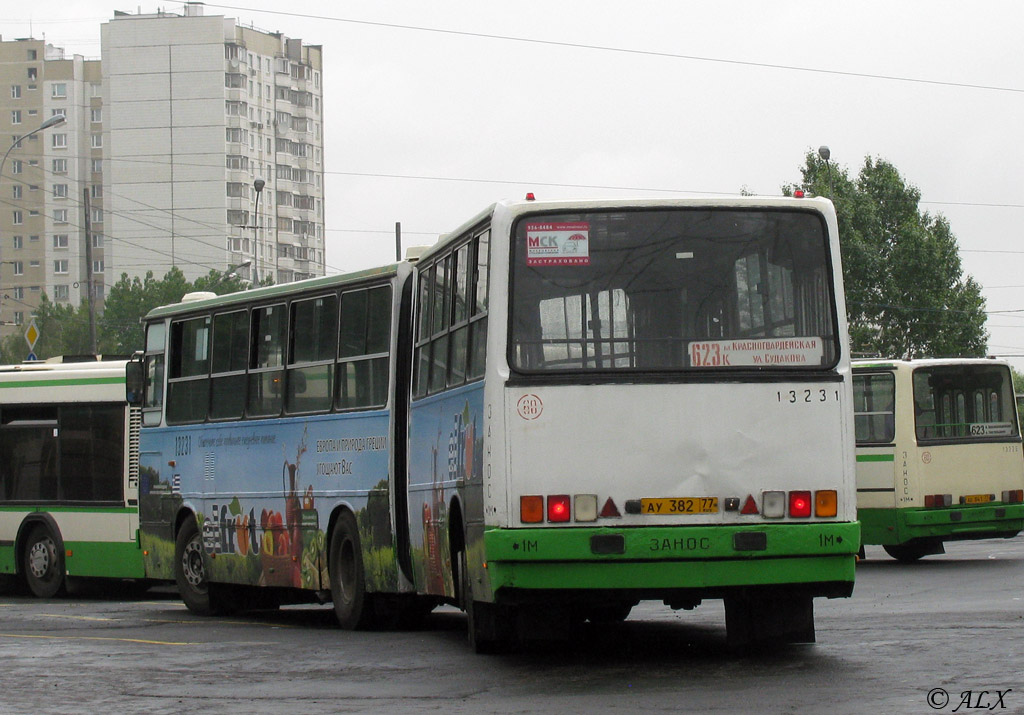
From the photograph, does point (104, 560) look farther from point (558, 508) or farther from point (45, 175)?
point (45, 175)

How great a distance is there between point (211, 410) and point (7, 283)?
131883 millimetres

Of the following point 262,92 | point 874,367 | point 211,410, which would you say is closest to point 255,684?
point 211,410

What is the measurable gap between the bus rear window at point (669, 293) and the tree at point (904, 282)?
65792 millimetres

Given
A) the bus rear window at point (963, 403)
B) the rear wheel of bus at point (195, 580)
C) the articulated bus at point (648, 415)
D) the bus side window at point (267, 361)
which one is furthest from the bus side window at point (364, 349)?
the bus rear window at point (963, 403)

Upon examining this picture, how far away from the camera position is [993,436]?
1016 inches

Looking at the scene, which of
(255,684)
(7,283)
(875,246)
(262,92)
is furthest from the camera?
(7,283)

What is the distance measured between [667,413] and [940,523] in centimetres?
1468

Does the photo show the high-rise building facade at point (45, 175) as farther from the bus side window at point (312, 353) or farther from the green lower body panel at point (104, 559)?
the bus side window at point (312, 353)

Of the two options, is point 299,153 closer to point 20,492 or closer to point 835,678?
point 20,492

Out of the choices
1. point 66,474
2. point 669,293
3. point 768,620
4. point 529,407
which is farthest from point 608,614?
point 66,474

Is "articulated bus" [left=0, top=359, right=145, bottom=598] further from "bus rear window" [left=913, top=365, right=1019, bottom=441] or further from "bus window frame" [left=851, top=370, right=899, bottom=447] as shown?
"bus rear window" [left=913, top=365, right=1019, bottom=441]

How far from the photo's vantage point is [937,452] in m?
25.4

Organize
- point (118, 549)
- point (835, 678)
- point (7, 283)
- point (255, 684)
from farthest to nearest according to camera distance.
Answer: point (7, 283), point (118, 549), point (255, 684), point (835, 678)

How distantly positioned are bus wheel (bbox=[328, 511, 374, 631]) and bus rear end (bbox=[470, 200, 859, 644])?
4.15 meters
